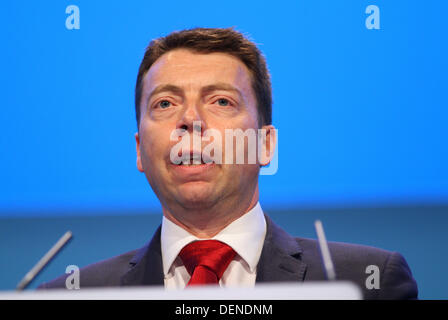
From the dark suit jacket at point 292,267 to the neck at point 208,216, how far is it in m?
0.10

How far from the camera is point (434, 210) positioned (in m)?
2.06

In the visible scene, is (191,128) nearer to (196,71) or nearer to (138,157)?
(196,71)

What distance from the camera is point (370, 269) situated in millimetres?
1612

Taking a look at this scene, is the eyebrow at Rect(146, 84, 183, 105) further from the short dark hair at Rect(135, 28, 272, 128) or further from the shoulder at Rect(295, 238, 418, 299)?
the shoulder at Rect(295, 238, 418, 299)

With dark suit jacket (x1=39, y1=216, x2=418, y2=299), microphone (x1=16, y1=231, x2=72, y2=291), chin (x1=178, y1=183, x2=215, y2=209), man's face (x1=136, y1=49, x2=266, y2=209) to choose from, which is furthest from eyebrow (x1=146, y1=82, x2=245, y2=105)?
microphone (x1=16, y1=231, x2=72, y2=291)

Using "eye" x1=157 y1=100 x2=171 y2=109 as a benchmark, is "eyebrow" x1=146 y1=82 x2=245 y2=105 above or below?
above

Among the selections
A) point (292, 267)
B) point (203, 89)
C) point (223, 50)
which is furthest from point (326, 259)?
point (223, 50)

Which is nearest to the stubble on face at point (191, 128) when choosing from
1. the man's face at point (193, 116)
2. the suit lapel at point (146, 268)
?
the man's face at point (193, 116)

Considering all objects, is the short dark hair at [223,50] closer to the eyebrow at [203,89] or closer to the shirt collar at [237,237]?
the eyebrow at [203,89]

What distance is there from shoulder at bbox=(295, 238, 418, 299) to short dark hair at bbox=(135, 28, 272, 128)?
0.43 m

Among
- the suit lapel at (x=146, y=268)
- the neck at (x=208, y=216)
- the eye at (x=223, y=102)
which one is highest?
the eye at (x=223, y=102)

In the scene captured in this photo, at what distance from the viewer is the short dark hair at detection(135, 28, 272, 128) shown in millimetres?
1755

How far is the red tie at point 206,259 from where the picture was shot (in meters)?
1.50
